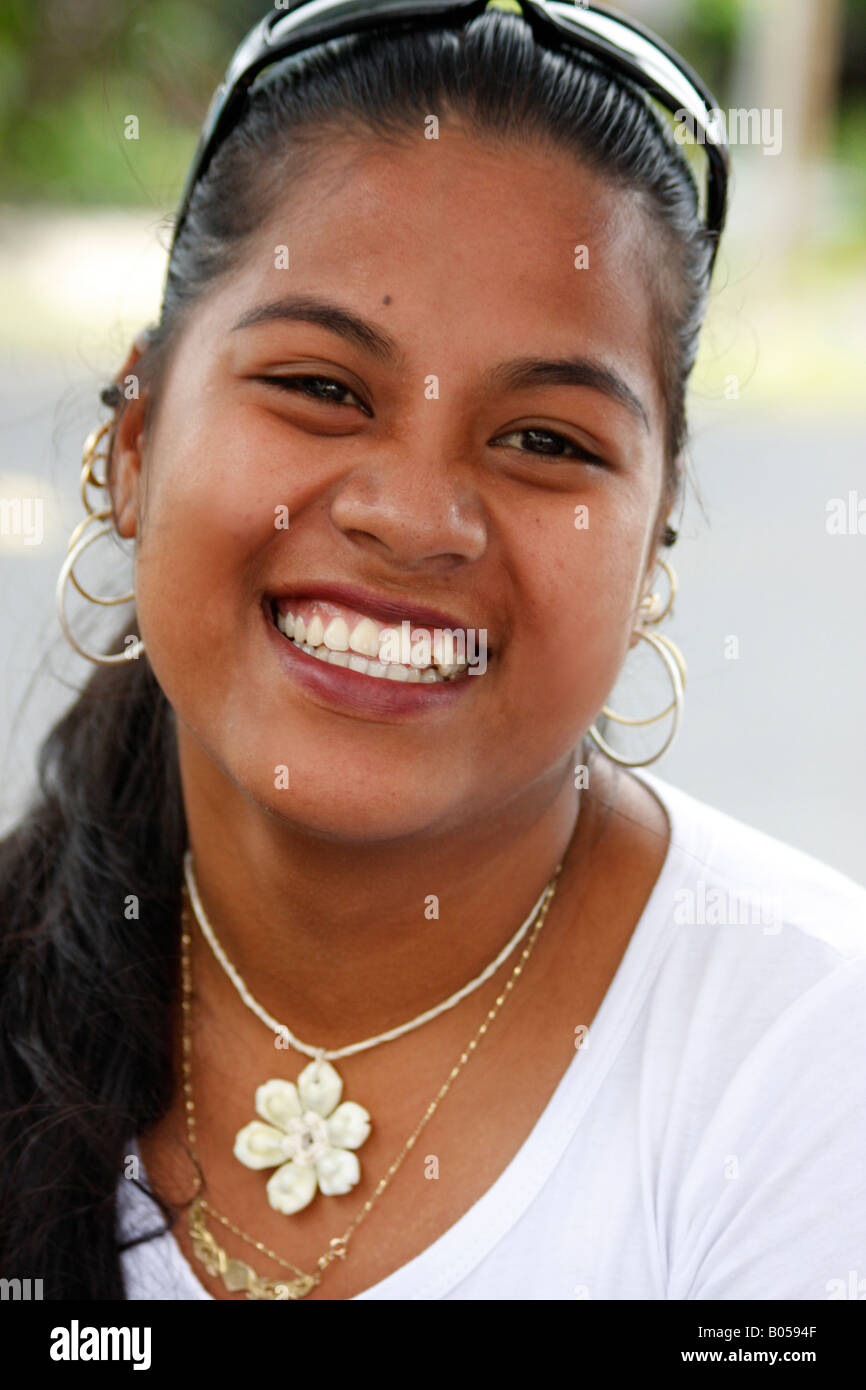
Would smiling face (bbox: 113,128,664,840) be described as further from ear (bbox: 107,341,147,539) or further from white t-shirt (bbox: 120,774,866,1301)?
white t-shirt (bbox: 120,774,866,1301)

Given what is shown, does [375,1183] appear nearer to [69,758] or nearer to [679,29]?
[69,758]

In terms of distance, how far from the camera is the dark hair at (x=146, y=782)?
5.41 feet

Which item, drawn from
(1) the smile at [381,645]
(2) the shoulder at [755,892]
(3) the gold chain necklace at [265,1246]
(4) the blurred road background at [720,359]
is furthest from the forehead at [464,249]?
(3) the gold chain necklace at [265,1246]

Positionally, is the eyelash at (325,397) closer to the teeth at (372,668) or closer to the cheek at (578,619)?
the cheek at (578,619)

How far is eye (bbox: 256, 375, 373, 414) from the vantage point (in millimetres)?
1610

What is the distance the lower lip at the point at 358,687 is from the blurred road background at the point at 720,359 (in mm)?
578

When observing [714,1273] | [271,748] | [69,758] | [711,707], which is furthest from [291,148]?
[711,707]

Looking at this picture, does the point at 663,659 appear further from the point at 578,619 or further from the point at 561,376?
the point at 561,376

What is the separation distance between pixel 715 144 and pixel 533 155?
0.93ft

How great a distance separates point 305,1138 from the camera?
1.80 m

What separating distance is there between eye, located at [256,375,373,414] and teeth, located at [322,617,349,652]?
0.22m

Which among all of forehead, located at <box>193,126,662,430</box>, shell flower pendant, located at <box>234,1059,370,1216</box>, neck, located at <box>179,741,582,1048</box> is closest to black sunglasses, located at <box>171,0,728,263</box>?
forehead, located at <box>193,126,662,430</box>

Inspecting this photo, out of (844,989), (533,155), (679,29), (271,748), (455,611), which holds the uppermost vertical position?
(679,29)

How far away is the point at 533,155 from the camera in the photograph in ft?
5.32
